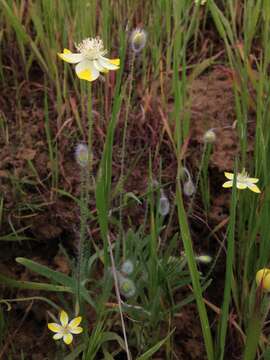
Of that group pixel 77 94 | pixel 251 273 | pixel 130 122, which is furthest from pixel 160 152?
pixel 251 273

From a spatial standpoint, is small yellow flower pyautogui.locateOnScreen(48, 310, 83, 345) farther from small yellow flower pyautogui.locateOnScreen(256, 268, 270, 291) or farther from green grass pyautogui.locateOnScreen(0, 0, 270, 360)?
small yellow flower pyautogui.locateOnScreen(256, 268, 270, 291)

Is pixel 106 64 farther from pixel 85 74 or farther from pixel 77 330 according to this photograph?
pixel 77 330

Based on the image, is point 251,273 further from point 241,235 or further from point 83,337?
point 83,337

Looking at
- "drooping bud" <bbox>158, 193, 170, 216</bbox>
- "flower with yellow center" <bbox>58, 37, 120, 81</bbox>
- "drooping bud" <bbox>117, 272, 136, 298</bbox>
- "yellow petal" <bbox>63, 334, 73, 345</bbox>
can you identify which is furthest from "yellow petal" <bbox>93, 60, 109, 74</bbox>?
"yellow petal" <bbox>63, 334, 73, 345</bbox>

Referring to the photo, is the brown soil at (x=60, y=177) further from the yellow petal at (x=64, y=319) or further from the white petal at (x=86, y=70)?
the white petal at (x=86, y=70)

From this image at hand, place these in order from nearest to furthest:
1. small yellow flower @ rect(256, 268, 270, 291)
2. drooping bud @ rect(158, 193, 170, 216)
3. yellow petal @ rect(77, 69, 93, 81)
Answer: small yellow flower @ rect(256, 268, 270, 291) < yellow petal @ rect(77, 69, 93, 81) < drooping bud @ rect(158, 193, 170, 216)

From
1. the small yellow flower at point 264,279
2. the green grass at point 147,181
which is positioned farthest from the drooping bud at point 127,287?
the small yellow flower at point 264,279

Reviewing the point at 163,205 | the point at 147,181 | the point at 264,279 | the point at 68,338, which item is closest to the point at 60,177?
the point at 147,181
